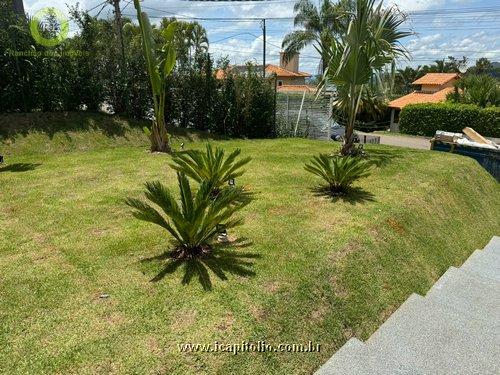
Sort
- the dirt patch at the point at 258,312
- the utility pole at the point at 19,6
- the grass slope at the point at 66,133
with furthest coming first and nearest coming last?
the utility pole at the point at 19,6
the grass slope at the point at 66,133
the dirt patch at the point at 258,312

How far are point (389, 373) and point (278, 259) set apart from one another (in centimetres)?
202

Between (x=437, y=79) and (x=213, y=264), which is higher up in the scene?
(x=437, y=79)

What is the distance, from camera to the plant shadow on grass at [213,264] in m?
4.33

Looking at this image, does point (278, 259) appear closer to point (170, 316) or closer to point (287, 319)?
point (287, 319)

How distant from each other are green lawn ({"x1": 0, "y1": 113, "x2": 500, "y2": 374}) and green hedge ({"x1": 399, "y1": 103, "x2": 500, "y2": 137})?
1776cm

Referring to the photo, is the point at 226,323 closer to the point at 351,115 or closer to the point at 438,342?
the point at 438,342

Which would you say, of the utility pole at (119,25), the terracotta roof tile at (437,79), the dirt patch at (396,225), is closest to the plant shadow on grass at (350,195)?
the dirt patch at (396,225)

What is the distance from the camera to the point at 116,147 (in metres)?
12.4

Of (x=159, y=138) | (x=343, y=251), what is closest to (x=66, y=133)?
(x=159, y=138)

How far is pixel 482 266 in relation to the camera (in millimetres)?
5727

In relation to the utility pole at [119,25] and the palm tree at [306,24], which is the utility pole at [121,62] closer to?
the utility pole at [119,25]

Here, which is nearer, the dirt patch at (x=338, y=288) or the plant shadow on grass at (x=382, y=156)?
the dirt patch at (x=338, y=288)

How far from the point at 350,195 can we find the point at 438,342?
4.17 meters

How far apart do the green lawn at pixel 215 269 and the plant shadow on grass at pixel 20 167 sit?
10 cm
